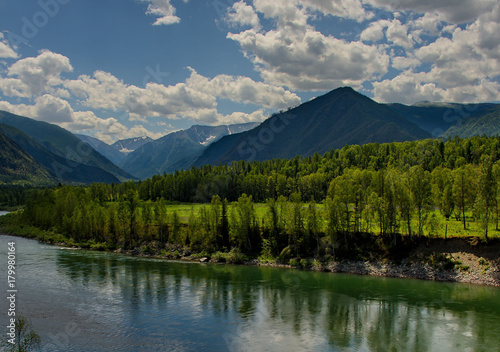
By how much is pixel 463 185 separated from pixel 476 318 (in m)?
40.8

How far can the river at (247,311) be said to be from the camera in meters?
33.7

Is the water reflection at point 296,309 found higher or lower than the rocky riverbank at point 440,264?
lower

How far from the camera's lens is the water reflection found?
3447 centimetres

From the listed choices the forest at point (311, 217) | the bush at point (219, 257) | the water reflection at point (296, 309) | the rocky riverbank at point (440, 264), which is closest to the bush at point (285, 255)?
the forest at point (311, 217)

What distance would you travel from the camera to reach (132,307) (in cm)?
4400

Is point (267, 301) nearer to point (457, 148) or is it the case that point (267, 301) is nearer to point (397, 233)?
point (397, 233)

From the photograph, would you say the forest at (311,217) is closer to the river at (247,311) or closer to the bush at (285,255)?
the bush at (285,255)

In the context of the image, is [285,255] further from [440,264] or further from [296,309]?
[296,309]

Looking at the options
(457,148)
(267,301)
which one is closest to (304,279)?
(267,301)

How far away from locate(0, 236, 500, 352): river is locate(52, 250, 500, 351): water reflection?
13 cm

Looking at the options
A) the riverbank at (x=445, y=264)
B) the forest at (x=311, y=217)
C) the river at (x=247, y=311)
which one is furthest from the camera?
the forest at (x=311, y=217)

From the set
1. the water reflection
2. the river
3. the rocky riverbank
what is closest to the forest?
the rocky riverbank

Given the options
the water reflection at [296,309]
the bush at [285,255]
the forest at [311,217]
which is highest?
the forest at [311,217]

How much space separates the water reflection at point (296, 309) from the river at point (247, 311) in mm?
126
